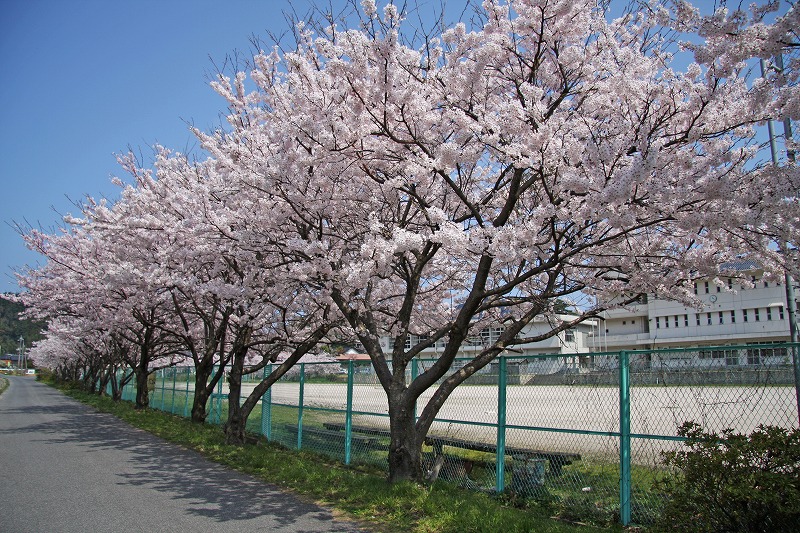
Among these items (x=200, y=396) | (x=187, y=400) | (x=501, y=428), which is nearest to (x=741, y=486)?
(x=501, y=428)

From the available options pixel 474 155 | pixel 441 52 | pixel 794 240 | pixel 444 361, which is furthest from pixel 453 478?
pixel 441 52

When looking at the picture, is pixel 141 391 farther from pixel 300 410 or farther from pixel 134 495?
pixel 134 495

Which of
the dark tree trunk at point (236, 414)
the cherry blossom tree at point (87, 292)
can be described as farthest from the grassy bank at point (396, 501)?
the cherry blossom tree at point (87, 292)

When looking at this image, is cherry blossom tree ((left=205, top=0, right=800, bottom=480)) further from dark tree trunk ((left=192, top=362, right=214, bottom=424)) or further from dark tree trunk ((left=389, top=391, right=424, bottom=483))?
dark tree trunk ((left=192, top=362, right=214, bottom=424))

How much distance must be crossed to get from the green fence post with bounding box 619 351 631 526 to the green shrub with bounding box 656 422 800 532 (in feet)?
4.89

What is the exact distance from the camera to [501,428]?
787 centimetres

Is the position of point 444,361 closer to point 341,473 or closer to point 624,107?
point 341,473

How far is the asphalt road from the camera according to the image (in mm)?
6062

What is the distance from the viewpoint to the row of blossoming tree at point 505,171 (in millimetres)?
5516

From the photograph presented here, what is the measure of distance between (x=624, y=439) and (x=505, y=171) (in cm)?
379

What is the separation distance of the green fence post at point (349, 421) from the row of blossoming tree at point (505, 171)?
106 centimetres

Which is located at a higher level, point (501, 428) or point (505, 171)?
point (505, 171)

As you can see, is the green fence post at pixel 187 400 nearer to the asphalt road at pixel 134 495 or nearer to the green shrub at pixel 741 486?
the asphalt road at pixel 134 495

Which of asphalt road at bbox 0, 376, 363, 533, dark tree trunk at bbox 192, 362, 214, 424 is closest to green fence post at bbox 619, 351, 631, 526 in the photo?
asphalt road at bbox 0, 376, 363, 533
